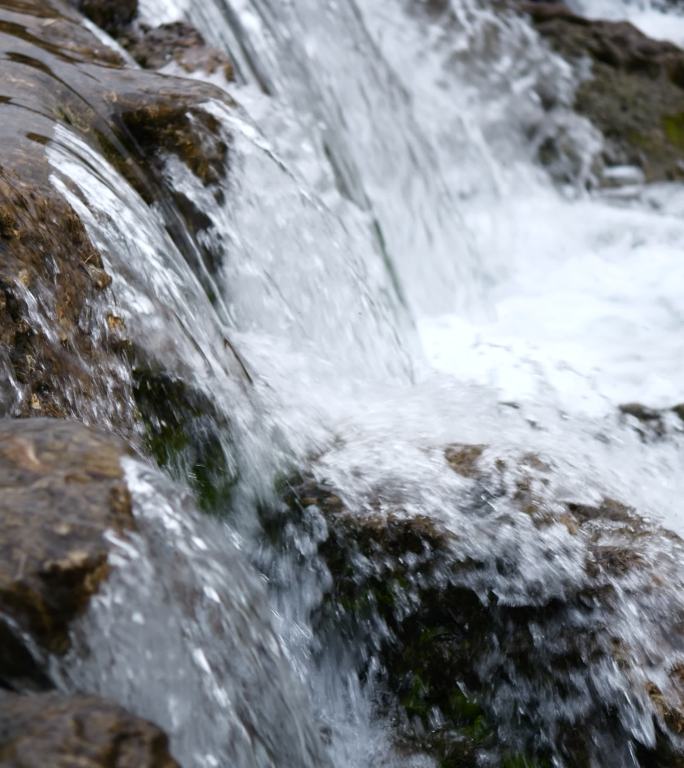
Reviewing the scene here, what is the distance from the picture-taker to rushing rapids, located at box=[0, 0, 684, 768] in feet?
5.89

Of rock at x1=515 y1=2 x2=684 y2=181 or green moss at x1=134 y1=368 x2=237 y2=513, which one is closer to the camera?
green moss at x1=134 y1=368 x2=237 y2=513

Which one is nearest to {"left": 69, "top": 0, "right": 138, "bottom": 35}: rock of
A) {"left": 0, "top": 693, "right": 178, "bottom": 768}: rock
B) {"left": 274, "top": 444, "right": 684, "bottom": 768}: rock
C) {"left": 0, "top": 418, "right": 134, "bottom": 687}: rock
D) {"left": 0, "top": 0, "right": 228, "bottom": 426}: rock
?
{"left": 0, "top": 0, "right": 228, "bottom": 426}: rock

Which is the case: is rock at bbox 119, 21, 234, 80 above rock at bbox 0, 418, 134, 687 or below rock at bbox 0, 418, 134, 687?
below

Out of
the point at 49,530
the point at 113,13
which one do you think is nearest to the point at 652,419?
the point at 113,13

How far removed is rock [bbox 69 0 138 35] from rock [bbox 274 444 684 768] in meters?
2.96

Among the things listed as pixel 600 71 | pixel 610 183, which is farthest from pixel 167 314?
pixel 600 71

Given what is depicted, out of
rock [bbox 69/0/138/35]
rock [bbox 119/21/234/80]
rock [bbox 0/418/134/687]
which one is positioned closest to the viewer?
rock [bbox 0/418/134/687]

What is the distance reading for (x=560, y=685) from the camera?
8.51ft

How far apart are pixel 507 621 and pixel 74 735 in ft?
4.99

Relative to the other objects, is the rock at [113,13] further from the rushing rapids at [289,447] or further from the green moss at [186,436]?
the green moss at [186,436]

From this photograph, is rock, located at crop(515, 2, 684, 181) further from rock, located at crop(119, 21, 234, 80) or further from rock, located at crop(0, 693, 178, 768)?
rock, located at crop(0, 693, 178, 768)

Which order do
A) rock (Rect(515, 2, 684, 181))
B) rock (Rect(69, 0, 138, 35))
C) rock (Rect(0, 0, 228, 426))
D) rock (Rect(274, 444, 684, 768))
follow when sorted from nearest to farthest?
rock (Rect(0, 0, 228, 426)) < rock (Rect(274, 444, 684, 768)) < rock (Rect(69, 0, 138, 35)) < rock (Rect(515, 2, 684, 181))

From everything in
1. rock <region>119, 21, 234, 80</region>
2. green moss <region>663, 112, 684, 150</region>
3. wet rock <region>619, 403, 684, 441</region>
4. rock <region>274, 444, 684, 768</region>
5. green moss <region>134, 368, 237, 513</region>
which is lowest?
wet rock <region>619, 403, 684, 441</region>

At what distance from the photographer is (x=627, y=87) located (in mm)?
7594
